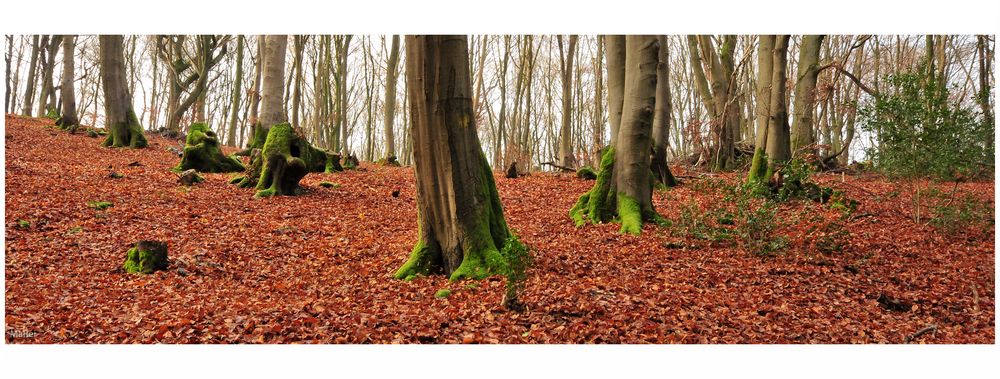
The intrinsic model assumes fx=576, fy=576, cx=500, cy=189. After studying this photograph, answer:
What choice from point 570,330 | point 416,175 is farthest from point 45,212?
point 570,330

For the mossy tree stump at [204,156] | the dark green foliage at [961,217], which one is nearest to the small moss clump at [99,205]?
the mossy tree stump at [204,156]

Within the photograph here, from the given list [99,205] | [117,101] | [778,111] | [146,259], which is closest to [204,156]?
[117,101]

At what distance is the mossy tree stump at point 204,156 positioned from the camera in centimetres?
1229

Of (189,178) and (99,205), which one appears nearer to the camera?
(99,205)

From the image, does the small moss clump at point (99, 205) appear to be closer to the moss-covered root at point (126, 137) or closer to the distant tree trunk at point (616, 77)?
the moss-covered root at point (126, 137)

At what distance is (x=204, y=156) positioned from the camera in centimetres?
1249

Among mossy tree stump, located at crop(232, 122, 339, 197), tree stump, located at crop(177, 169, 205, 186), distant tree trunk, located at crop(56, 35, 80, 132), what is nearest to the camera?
mossy tree stump, located at crop(232, 122, 339, 197)

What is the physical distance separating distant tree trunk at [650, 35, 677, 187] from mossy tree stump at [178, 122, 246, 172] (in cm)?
900

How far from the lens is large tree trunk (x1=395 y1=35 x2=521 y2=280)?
5480 mm

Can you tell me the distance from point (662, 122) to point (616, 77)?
1802mm

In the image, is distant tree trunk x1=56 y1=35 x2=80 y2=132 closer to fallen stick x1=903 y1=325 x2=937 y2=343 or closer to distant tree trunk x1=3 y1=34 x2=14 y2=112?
distant tree trunk x1=3 y1=34 x2=14 y2=112

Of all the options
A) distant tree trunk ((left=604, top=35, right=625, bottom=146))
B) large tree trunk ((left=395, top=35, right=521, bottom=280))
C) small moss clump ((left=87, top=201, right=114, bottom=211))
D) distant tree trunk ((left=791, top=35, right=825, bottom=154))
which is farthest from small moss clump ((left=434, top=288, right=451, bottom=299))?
distant tree trunk ((left=791, top=35, right=825, bottom=154))

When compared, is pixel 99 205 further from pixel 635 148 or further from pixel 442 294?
pixel 635 148

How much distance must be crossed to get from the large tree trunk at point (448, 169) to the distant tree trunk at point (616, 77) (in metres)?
4.51
